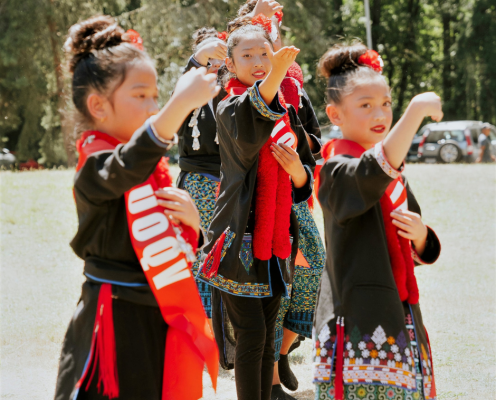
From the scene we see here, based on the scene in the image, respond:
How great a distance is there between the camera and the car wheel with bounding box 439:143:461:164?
18.4m

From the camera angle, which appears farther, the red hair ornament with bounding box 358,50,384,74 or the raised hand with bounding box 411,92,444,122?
the red hair ornament with bounding box 358,50,384,74

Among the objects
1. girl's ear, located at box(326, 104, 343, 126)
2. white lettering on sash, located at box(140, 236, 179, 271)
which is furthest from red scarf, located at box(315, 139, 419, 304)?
white lettering on sash, located at box(140, 236, 179, 271)

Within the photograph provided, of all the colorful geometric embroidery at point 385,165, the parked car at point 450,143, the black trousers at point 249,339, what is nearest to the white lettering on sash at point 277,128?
the black trousers at point 249,339

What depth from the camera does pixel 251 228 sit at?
2926 mm

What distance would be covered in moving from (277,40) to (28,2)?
19.5 meters

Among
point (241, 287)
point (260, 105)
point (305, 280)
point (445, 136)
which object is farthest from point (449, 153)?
point (260, 105)

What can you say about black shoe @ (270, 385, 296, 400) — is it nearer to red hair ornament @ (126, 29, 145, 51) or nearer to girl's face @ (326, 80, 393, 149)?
girl's face @ (326, 80, 393, 149)

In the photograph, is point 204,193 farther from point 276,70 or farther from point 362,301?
point 362,301

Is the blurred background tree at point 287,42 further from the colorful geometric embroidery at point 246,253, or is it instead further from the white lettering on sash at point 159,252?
the white lettering on sash at point 159,252

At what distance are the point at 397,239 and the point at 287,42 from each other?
1678 centimetres

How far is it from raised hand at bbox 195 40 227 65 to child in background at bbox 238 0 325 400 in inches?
12.2

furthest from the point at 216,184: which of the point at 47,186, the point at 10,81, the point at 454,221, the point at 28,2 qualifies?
the point at 10,81

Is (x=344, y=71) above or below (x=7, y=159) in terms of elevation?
above

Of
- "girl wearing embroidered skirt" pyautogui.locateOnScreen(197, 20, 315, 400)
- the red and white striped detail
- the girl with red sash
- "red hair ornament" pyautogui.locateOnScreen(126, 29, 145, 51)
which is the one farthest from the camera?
"girl wearing embroidered skirt" pyautogui.locateOnScreen(197, 20, 315, 400)
